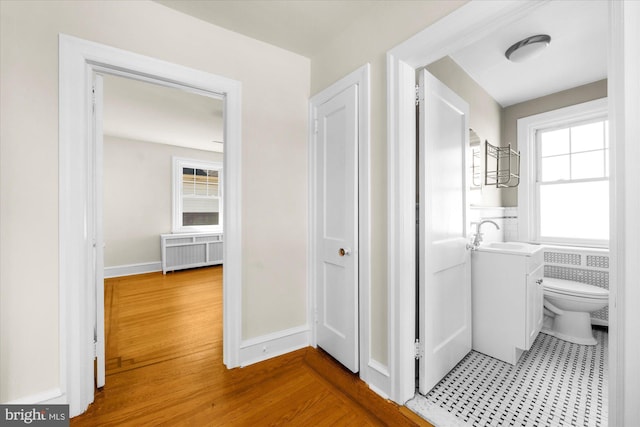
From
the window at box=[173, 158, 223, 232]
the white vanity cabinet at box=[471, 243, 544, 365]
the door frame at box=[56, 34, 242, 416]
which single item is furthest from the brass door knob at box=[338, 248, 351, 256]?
the window at box=[173, 158, 223, 232]

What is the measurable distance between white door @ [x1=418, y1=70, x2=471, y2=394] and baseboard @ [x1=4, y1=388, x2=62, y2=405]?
2.05 metres

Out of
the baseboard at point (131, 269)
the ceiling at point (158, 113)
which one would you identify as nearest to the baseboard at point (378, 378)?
the ceiling at point (158, 113)

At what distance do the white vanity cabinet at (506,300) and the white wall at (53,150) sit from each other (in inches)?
64.8

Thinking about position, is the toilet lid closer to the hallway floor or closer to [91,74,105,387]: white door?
the hallway floor

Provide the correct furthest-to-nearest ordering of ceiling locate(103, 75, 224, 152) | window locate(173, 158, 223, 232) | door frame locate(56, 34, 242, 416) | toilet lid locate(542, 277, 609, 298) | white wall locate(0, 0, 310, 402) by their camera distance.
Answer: window locate(173, 158, 223, 232) → ceiling locate(103, 75, 224, 152) → toilet lid locate(542, 277, 609, 298) → door frame locate(56, 34, 242, 416) → white wall locate(0, 0, 310, 402)

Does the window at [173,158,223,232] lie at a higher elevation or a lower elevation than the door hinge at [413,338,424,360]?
higher

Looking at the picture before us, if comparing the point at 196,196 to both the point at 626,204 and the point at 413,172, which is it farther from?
the point at 626,204

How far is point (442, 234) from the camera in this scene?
1.85 metres

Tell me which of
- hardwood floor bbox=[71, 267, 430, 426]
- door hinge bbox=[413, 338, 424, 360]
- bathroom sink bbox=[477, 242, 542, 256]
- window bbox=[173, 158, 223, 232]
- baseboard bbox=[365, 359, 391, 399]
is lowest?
hardwood floor bbox=[71, 267, 430, 426]

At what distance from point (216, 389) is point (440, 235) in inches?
70.0

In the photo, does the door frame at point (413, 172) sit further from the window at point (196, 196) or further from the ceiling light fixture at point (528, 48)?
the window at point (196, 196)

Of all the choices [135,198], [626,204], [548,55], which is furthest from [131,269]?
[548,55]

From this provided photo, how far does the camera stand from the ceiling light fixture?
2078mm

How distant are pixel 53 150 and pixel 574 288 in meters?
3.92
